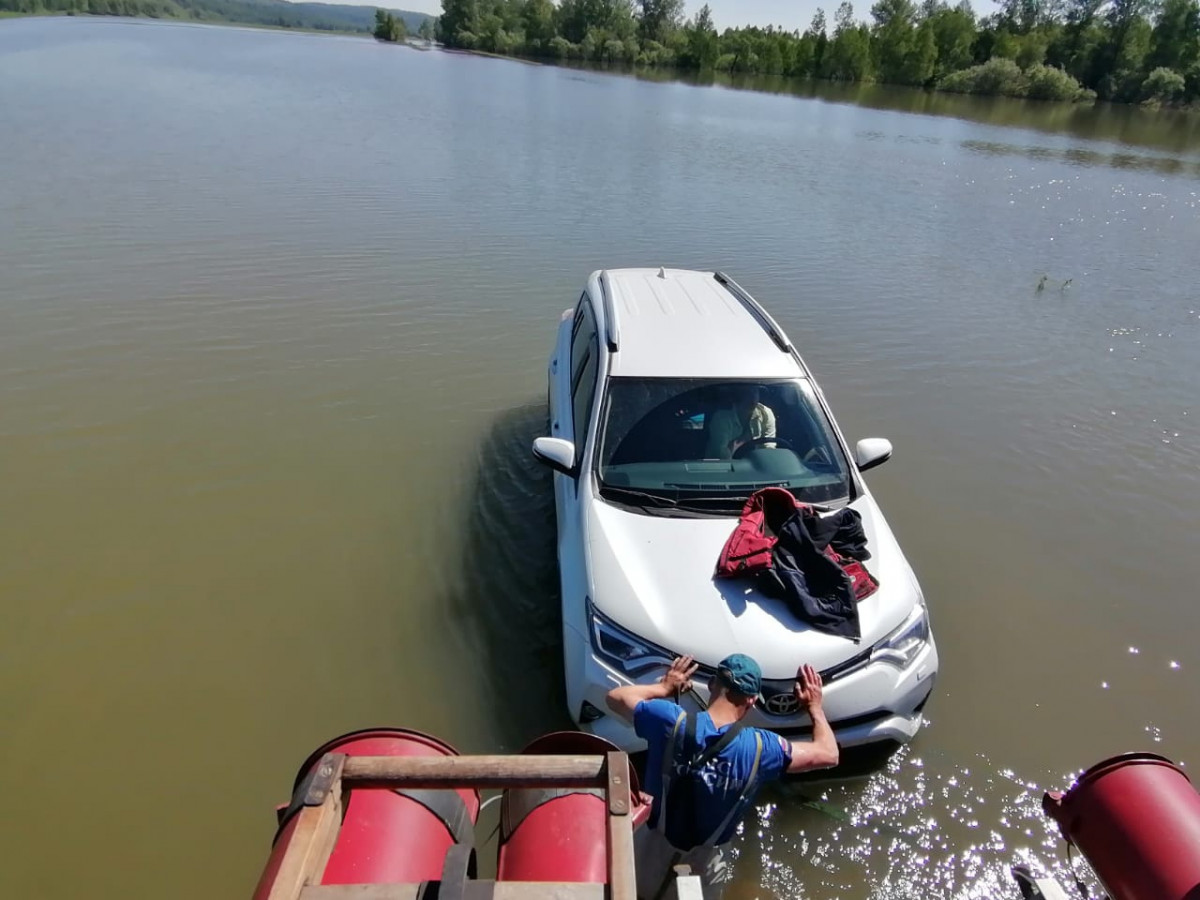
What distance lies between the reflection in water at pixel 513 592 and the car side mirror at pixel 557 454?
3.36 ft

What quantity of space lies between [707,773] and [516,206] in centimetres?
1411

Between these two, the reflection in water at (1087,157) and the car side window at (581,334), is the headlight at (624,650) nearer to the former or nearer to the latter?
the car side window at (581,334)

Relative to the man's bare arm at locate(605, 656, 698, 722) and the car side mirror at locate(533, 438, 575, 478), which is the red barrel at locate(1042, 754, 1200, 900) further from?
the car side mirror at locate(533, 438, 575, 478)

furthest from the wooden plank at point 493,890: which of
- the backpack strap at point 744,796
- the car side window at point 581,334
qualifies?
the car side window at point 581,334

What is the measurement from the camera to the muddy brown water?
3887mm

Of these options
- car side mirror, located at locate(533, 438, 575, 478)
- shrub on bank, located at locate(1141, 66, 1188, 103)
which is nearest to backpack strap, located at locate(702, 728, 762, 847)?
car side mirror, located at locate(533, 438, 575, 478)

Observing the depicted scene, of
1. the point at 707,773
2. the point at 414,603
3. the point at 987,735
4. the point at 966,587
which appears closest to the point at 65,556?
the point at 414,603

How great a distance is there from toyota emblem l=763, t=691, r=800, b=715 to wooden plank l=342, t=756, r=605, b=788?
1.63 metres

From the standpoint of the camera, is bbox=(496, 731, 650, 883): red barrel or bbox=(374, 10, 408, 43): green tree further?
bbox=(374, 10, 408, 43): green tree

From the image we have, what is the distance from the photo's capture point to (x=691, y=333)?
17.7 ft

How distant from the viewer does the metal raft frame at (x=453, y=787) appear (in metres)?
1.79

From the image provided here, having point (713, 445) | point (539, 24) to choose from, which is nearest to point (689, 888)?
point (713, 445)

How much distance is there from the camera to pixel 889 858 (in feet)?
12.1

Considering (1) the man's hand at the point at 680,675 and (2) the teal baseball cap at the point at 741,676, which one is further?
(1) the man's hand at the point at 680,675
